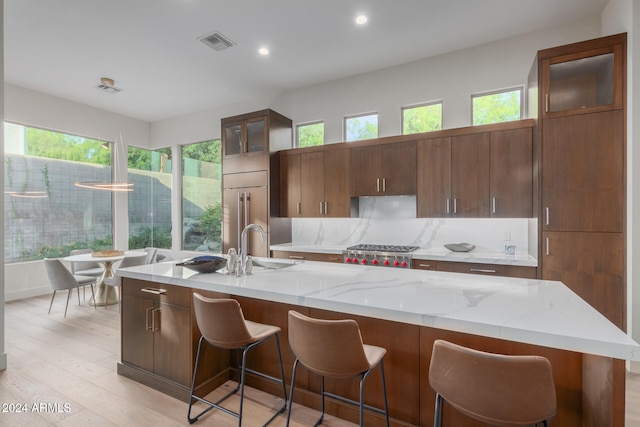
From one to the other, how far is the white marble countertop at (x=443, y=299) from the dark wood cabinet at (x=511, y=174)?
156 cm

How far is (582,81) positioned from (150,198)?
717 centimetres

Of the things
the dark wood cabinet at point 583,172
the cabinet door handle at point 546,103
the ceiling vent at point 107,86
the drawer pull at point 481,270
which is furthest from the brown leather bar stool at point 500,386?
the ceiling vent at point 107,86

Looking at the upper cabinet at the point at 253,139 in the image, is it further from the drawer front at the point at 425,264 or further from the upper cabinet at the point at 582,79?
the upper cabinet at the point at 582,79

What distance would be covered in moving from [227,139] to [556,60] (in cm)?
431

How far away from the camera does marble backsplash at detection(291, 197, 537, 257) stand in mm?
3662

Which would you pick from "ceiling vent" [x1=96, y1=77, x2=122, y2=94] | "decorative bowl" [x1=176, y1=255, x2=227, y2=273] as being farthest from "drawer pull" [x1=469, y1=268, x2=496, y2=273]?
"ceiling vent" [x1=96, y1=77, x2=122, y2=94]

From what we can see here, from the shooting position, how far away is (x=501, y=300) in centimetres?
160

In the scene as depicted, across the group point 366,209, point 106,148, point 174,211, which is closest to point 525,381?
point 366,209

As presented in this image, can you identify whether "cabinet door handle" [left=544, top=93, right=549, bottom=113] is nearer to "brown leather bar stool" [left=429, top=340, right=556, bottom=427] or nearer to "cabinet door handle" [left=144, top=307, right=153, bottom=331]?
"brown leather bar stool" [left=429, top=340, right=556, bottom=427]

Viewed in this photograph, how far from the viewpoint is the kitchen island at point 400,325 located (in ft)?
4.07

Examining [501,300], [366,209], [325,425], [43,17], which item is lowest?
[325,425]

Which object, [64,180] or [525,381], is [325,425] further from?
[64,180]

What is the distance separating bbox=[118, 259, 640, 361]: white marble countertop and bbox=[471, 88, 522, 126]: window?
2441 mm

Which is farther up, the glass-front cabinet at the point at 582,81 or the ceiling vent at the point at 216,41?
the ceiling vent at the point at 216,41
